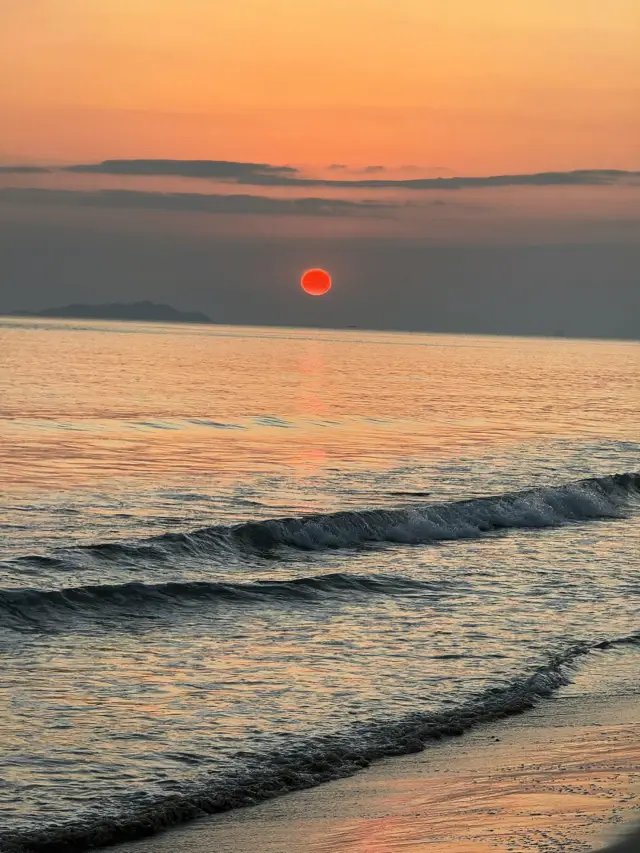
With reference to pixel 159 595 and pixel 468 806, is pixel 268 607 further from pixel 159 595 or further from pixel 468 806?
pixel 468 806

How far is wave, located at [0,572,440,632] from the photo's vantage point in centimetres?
1504

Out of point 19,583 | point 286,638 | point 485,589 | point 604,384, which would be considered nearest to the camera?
point 286,638

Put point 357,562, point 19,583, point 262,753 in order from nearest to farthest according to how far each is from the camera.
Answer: point 262,753
point 19,583
point 357,562

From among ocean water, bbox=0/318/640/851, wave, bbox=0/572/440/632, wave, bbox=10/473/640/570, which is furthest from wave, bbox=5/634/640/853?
wave, bbox=10/473/640/570

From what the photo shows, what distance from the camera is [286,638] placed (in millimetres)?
14406

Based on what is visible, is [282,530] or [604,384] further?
[604,384]

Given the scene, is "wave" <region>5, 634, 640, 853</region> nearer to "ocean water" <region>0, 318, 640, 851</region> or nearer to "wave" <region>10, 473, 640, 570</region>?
"ocean water" <region>0, 318, 640, 851</region>

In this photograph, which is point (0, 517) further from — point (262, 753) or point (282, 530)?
point (262, 753)

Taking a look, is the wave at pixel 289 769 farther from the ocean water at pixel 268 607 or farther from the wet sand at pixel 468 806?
the wet sand at pixel 468 806

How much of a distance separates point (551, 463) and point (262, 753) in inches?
1137

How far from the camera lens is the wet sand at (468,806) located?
803cm

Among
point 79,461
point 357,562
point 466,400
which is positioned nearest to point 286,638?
point 357,562

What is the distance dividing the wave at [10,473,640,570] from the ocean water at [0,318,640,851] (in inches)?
3.0

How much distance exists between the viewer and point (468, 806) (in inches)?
347
